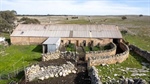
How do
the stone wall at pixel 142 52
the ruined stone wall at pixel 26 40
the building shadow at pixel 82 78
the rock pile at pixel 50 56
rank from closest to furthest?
the building shadow at pixel 82 78 → the rock pile at pixel 50 56 → the stone wall at pixel 142 52 → the ruined stone wall at pixel 26 40

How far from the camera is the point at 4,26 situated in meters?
61.2

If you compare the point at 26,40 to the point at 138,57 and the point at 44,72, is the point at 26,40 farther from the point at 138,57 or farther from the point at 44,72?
the point at 138,57

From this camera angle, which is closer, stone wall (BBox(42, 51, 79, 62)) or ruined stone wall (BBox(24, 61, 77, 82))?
ruined stone wall (BBox(24, 61, 77, 82))

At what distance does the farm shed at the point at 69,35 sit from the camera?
4206cm

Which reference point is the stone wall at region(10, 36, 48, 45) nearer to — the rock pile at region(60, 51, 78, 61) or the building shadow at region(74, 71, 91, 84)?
the rock pile at region(60, 51, 78, 61)

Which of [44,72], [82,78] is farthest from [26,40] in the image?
[82,78]

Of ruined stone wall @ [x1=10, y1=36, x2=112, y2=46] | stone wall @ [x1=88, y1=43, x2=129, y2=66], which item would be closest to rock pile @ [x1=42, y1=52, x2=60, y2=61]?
stone wall @ [x1=88, y1=43, x2=129, y2=66]

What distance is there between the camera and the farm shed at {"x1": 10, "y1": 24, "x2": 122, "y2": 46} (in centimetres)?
4206

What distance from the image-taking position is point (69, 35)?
140ft

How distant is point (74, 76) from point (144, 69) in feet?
28.7

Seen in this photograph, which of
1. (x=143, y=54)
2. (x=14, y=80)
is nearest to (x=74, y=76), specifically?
(x=14, y=80)

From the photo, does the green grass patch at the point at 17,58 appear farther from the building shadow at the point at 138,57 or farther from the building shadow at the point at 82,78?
the building shadow at the point at 138,57

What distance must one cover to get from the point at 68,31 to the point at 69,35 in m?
1.96

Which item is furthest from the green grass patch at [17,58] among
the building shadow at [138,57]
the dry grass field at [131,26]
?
the dry grass field at [131,26]
